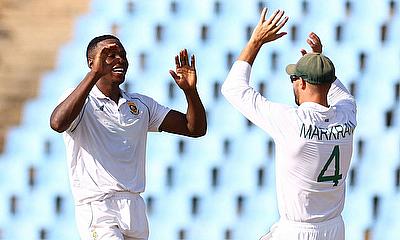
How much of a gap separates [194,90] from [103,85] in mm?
388

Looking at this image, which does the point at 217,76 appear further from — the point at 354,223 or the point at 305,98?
the point at 305,98

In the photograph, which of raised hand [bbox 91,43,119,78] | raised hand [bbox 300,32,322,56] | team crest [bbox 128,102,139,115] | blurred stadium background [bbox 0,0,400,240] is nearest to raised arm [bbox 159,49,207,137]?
team crest [bbox 128,102,139,115]

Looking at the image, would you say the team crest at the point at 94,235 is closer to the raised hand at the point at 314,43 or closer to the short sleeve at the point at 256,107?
the short sleeve at the point at 256,107

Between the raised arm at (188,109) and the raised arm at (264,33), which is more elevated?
the raised arm at (264,33)

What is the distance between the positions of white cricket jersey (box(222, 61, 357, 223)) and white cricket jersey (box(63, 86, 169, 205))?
513 mm

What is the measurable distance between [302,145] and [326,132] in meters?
0.12

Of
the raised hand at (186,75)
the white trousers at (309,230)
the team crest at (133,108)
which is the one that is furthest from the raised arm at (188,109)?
the white trousers at (309,230)

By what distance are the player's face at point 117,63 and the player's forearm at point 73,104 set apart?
0.20m

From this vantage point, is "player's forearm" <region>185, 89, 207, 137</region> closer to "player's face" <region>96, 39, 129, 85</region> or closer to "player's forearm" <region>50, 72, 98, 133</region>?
"player's face" <region>96, 39, 129, 85</region>

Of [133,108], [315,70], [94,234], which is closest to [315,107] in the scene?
[315,70]

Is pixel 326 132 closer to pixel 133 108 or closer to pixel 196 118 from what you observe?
pixel 196 118

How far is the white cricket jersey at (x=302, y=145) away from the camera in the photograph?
469cm

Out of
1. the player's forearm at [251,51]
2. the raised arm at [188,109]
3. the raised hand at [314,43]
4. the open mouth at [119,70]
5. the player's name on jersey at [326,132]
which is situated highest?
the raised hand at [314,43]

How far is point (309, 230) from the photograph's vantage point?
4.81 meters
